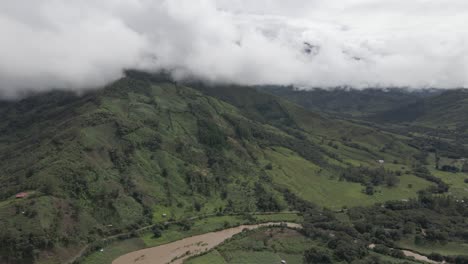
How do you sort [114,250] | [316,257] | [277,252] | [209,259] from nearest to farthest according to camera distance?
[316,257] → [209,259] → [277,252] → [114,250]

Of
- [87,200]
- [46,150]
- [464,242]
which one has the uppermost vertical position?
[46,150]

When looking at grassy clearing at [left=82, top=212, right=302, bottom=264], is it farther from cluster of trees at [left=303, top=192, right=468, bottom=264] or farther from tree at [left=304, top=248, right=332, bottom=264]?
tree at [left=304, top=248, right=332, bottom=264]

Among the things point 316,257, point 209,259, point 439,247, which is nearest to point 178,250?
point 209,259

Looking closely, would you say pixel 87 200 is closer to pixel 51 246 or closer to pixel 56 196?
pixel 56 196

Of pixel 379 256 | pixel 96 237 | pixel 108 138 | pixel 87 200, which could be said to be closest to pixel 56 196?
pixel 87 200

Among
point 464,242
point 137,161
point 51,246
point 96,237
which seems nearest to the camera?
point 51,246

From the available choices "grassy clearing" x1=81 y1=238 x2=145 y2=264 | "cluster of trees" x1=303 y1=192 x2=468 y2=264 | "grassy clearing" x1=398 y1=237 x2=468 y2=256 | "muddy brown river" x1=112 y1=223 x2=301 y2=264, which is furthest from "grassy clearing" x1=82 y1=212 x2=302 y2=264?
"grassy clearing" x1=398 y1=237 x2=468 y2=256

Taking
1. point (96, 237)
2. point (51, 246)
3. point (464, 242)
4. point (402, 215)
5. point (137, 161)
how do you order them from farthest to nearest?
point (137, 161) → point (402, 215) → point (464, 242) → point (96, 237) → point (51, 246)

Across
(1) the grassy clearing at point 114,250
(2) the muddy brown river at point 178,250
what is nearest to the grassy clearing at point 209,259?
(2) the muddy brown river at point 178,250

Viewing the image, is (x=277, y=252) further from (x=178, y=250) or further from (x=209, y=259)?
(x=178, y=250)
